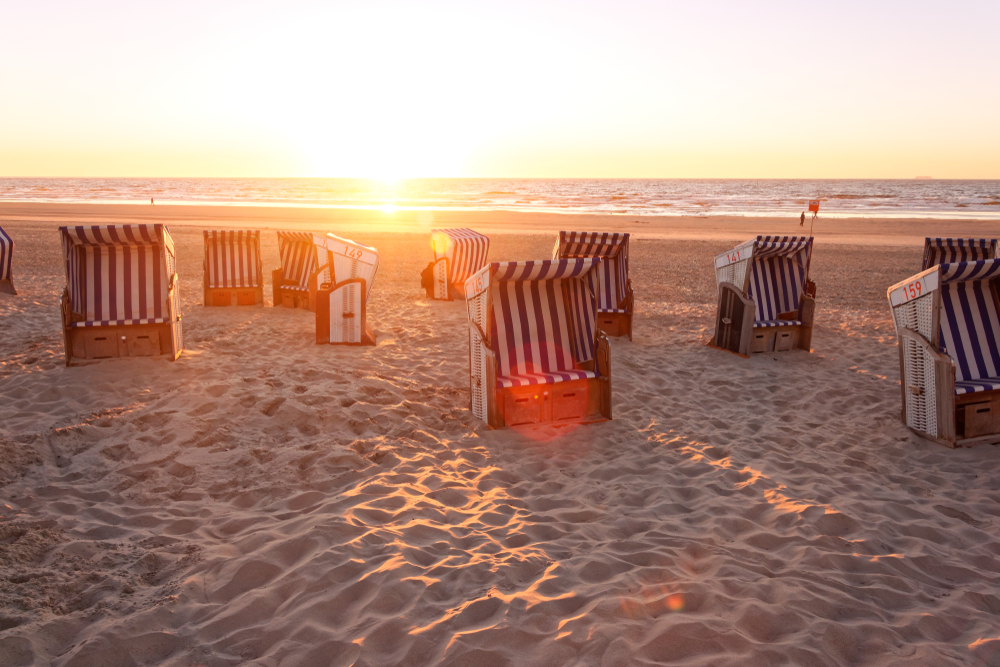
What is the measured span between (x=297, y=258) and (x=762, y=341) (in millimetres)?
7650

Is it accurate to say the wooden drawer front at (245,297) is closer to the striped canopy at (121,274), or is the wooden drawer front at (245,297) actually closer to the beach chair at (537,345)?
the striped canopy at (121,274)

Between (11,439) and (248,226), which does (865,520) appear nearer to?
(11,439)

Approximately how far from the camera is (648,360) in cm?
786

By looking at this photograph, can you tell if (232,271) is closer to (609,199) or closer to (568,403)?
(568,403)

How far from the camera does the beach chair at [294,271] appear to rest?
33.4 ft

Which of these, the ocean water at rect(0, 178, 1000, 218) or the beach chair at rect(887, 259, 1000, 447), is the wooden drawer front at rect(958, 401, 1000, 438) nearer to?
the beach chair at rect(887, 259, 1000, 447)

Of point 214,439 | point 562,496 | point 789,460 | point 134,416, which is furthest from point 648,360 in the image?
point 134,416

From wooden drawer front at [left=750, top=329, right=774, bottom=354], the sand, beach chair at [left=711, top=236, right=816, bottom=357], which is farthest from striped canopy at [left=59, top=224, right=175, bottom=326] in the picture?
wooden drawer front at [left=750, top=329, right=774, bottom=354]

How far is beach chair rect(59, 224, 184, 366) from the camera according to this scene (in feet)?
22.1

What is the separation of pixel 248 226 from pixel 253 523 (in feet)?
79.6

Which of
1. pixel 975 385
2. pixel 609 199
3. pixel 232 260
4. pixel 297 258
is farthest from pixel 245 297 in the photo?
pixel 609 199

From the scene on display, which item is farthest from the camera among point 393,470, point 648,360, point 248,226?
point 248,226

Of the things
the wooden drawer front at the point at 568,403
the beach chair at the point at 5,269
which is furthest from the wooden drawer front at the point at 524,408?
the beach chair at the point at 5,269

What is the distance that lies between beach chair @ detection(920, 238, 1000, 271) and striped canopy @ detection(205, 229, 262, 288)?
1053 cm
